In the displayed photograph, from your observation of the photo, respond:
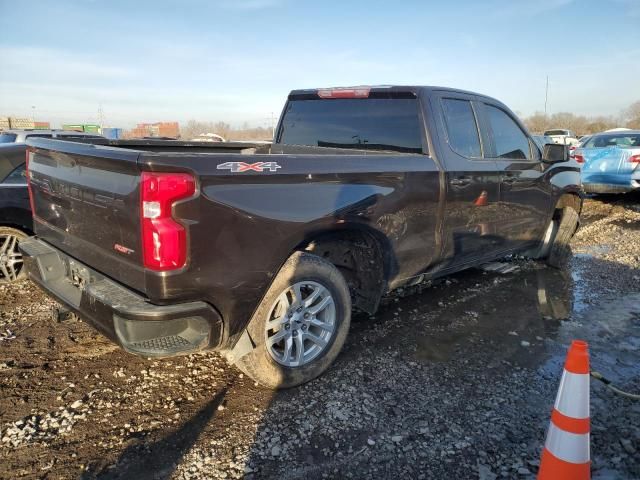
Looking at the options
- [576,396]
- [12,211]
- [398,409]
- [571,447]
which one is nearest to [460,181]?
[398,409]

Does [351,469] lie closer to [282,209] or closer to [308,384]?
[308,384]

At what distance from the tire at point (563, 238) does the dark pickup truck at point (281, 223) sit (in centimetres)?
156

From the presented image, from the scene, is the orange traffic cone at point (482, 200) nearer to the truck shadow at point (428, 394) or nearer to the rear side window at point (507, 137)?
the rear side window at point (507, 137)

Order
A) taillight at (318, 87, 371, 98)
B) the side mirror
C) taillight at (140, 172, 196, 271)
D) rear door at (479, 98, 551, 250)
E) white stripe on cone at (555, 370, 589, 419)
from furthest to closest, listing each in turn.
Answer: the side mirror < rear door at (479, 98, 551, 250) < taillight at (318, 87, 371, 98) < taillight at (140, 172, 196, 271) < white stripe on cone at (555, 370, 589, 419)

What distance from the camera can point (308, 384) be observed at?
3162 mm

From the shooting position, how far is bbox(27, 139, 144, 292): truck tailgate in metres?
2.42

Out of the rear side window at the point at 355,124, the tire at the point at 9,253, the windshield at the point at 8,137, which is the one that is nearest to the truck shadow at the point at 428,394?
the rear side window at the point at 355,124

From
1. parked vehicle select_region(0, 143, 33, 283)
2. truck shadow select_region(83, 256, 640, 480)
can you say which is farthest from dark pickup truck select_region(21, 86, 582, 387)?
parked vehicle select_region(0, 143, 33, 283)

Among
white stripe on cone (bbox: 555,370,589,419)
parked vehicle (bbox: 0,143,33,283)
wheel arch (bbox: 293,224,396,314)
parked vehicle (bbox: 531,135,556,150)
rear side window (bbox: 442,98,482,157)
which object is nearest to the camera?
white stripe on cone (bbox: 555,370,589,419)

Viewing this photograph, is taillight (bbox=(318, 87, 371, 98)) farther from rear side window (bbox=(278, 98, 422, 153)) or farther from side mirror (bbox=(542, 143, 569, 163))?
side mirror (bbox=(542, 143, 569, 163))

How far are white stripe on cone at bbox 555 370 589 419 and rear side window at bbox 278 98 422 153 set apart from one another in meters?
2.21

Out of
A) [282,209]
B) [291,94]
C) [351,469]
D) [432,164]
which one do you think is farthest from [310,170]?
[291,94]

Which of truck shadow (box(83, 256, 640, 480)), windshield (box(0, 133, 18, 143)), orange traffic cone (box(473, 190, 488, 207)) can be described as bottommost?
truck shadow (box(83, 256, 640, 480))

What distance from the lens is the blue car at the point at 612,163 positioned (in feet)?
31.8
